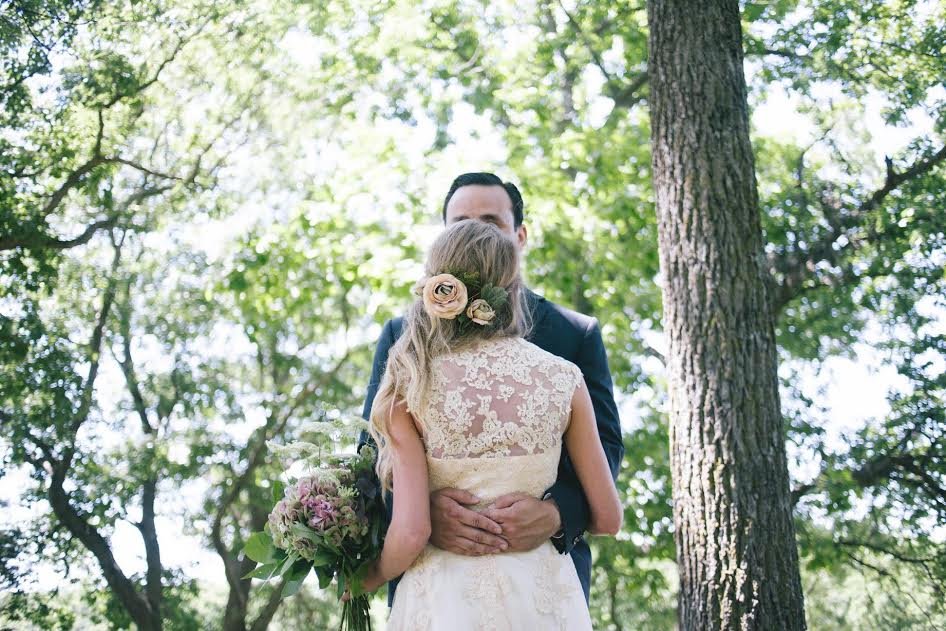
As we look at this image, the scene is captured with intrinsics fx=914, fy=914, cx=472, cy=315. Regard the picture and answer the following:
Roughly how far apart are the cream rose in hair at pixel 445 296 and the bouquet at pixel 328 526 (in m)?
0.43

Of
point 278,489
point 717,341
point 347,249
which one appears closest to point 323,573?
point 278,489

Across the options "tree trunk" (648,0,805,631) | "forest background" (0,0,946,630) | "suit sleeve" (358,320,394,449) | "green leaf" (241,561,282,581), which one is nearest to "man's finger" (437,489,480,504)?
"suit sleeve" (358,320,394,449)

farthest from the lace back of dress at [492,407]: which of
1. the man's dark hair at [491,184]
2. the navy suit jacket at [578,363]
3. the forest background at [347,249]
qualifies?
the forest background at [347,249]

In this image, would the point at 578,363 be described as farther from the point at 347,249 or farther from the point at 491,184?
the point at 347,249

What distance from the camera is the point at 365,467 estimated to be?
Answer: 2.63 m

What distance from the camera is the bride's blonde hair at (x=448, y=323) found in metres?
2.36

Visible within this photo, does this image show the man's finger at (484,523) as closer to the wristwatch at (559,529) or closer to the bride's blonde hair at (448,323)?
the wristwatch at (559,529)

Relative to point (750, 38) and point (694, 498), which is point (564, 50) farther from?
point (694, 498)

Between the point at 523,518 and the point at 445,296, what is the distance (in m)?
0.61

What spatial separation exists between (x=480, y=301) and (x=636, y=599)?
8.66 meters

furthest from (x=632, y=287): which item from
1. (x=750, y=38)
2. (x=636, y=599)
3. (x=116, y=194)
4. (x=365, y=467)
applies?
(x=365, y=467)

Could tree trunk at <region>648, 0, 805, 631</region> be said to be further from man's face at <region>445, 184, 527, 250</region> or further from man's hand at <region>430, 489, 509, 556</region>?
man's hand at <region>430, 489, 509, 556</region>

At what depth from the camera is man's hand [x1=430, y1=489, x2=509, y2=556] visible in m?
2.34

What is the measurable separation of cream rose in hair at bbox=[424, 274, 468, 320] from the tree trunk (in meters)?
2.08
